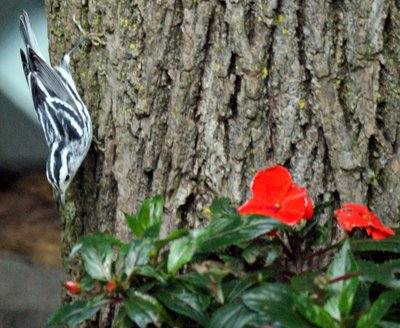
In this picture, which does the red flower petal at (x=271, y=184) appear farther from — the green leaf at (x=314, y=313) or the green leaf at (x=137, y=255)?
the green leaf at (x=314, y=313)

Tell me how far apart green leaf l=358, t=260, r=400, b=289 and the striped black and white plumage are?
160 centimetres

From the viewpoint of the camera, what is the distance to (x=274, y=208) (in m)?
3.11

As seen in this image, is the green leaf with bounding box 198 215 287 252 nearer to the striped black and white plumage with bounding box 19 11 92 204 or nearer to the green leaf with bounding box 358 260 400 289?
the green leaf with bounding box 358 260 400 289

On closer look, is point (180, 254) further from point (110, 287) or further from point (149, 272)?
point (110, 287)

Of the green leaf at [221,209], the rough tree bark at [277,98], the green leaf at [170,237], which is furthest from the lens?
the rough tree bark at [277,98]

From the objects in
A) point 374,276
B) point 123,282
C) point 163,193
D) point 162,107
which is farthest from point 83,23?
point 374,276

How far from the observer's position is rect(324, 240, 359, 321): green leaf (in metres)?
2.69

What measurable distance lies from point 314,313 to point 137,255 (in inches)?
22.6

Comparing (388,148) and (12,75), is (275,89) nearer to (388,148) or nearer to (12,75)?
(388,148)

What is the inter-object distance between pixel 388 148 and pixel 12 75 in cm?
473

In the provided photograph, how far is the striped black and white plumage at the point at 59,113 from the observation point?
4223 mm

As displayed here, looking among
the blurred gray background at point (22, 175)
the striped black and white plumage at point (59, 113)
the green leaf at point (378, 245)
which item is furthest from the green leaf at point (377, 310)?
the blurred gray background at point (22, 175)

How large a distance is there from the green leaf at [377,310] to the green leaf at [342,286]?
0.21 ft

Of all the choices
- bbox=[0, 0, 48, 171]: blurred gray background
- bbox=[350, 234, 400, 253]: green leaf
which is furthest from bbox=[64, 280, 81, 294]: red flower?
bbox=[0, 0, 48, 171]: blurred gray background
